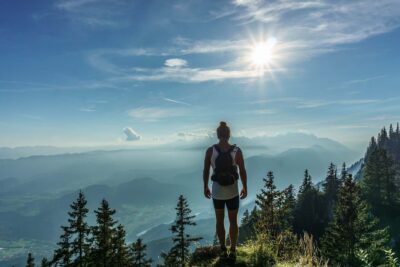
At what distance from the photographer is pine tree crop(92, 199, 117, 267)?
30547mm

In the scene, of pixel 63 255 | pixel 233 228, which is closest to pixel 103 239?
pixel 63 255

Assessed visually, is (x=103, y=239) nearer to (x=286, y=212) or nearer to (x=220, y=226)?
(x=286, y=212)

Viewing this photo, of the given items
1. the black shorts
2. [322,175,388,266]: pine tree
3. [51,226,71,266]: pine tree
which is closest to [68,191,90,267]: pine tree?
[51,226,71,266]: pine tree

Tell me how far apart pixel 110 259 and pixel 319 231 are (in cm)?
4768

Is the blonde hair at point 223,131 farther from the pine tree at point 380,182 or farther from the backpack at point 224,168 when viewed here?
the pine tree at point 380,182

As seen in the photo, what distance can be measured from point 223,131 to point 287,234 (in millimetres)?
3967

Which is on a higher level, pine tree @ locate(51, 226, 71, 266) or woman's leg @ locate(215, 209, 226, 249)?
woman's leg @ locate(215, 209, 226, 249)

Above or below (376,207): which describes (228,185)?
above

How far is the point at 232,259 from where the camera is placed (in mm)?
9461

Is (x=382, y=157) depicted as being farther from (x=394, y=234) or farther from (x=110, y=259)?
(x=110, y=259)

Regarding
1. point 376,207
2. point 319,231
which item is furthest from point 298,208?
point 376,207

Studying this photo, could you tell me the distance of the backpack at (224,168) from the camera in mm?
9273

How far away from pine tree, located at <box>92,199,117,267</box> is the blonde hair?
2430cm

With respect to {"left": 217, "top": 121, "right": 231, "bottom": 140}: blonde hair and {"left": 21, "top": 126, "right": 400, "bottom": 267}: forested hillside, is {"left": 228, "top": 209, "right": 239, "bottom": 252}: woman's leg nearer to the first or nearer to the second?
{"left": 21, "top": 126, "right": 400, "bottom": 267}: forested hillside
